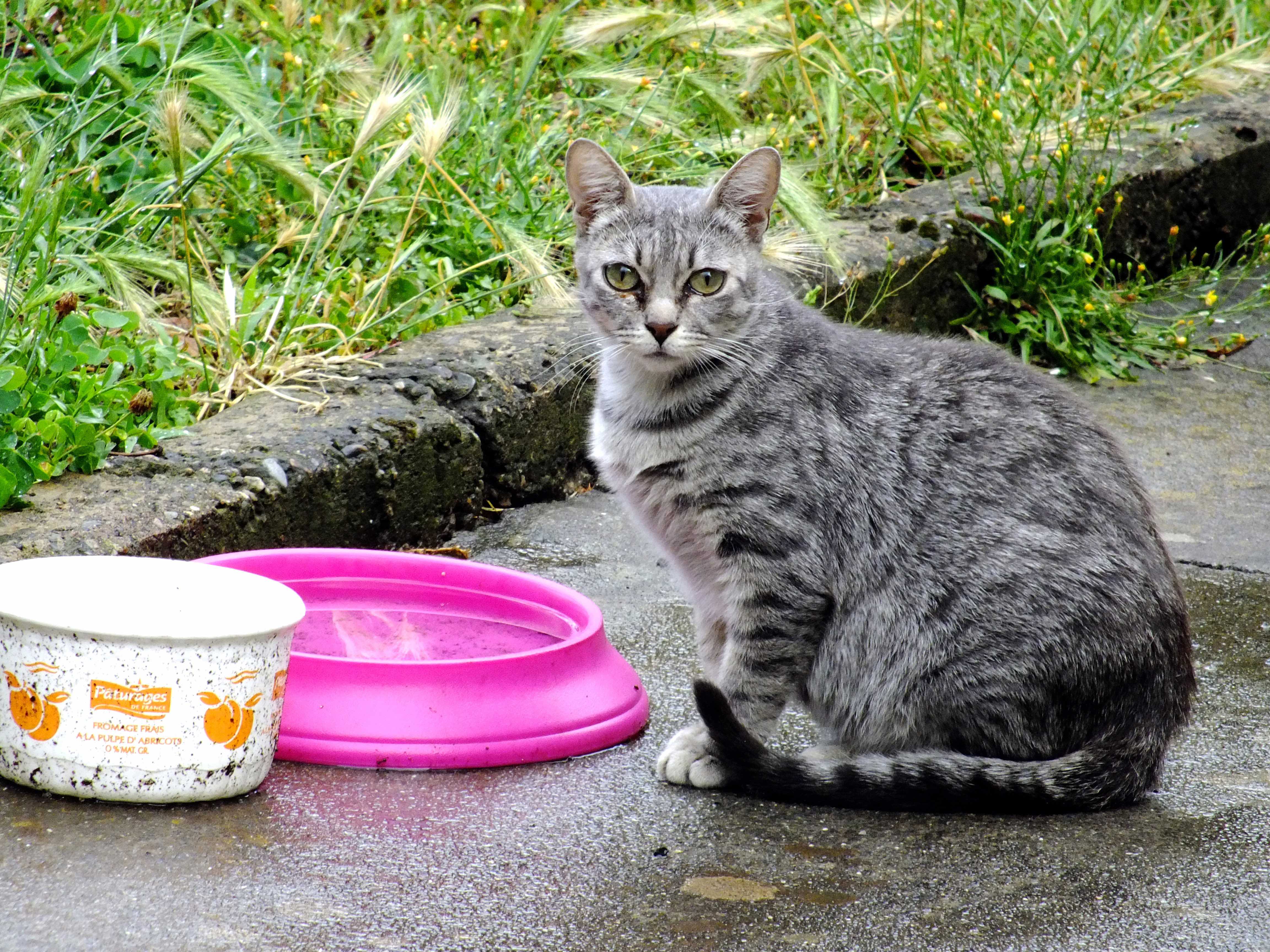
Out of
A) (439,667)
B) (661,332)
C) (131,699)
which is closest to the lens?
(131,699)

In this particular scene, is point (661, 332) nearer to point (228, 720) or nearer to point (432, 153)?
point (228, 720)

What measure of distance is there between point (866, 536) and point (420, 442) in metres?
1.43

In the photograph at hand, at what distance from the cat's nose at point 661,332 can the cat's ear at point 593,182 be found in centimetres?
37

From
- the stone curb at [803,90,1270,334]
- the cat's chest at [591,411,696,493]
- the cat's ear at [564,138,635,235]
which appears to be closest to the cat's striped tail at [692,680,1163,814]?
the cat's chest at [591,411,696,493]

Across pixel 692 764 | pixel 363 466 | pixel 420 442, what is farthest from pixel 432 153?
pixel 692 764

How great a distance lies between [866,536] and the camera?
2742 millimetres

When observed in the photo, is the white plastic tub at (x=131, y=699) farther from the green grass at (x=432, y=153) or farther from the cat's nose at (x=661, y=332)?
the cat's nose at (x=661, y=332)

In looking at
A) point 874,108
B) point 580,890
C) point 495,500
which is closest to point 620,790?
point 580,890

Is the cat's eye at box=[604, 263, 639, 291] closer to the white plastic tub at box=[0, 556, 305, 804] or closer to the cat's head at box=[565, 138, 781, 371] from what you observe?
the cat's head at box=[565, 138, 781, 371]

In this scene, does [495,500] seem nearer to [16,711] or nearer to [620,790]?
[620,790]

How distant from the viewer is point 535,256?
13.5 ft

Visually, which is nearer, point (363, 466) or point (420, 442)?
point (363, 466)

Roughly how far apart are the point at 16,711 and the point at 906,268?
381 centimetres

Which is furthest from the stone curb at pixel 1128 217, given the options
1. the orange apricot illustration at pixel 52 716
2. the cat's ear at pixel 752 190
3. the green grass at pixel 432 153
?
the orange apricot illustration at pixel 52 716
